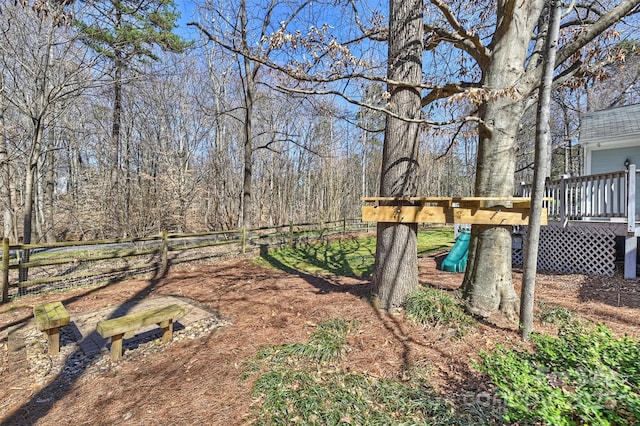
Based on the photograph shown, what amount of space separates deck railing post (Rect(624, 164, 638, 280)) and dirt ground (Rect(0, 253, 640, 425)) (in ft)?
1.33

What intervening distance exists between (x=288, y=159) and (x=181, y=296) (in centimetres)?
1425

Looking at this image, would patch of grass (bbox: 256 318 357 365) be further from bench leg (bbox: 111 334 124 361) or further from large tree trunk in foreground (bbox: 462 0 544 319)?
large tree trunk in foreground (bbox: 462 0 544 319)

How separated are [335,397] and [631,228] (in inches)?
259

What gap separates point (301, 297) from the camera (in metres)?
4.95

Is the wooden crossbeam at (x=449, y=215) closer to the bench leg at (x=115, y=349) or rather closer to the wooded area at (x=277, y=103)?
the wooded area at (x=277, y=103)

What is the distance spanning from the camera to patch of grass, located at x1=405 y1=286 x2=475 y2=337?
3.45 metres

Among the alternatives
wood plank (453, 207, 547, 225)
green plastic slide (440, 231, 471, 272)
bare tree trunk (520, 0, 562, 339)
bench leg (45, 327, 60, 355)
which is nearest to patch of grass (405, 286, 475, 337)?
bare tree trunk (520, 0, 562, 339)

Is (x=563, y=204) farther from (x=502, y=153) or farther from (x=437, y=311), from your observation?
(x=437, y=311)

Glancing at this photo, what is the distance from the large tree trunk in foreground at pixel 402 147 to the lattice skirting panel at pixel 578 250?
477cm

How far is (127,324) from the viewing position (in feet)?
10.4

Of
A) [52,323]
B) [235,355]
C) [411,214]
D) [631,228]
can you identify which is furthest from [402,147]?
[631,228]

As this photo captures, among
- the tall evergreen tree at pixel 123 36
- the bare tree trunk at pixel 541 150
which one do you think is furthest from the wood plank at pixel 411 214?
the tall evergreen tree at pixel 123 36

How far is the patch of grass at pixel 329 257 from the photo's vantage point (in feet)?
25.3

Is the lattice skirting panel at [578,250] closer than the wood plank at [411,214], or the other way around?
the wood plank at [411,214]
